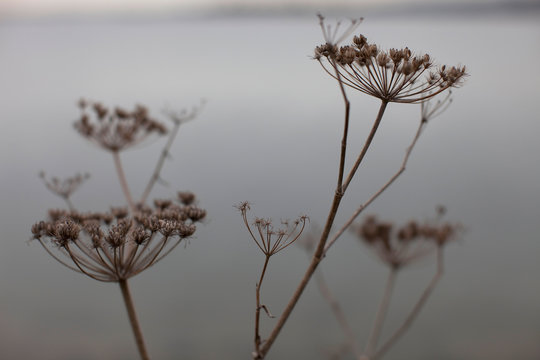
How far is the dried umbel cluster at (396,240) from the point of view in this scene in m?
3.93

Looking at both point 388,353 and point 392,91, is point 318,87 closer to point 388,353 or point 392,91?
point 388,353

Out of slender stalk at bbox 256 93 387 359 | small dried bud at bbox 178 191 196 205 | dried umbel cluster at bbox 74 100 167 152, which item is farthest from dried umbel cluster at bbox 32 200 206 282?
dried umbel cluster at bbox 74 100 167 152

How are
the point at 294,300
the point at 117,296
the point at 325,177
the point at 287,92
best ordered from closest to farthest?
the point at 294,300 < the point at 117,296 < the point at 325,177 < the point at 287,92

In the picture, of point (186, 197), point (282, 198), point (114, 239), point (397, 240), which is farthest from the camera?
point (282, 198)

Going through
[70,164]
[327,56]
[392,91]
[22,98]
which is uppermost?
[22,98]

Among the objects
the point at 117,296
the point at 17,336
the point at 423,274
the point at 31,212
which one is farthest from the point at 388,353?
the point at 31,212

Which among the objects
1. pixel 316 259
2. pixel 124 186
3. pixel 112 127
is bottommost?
pixel 316 259

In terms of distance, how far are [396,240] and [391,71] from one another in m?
2.32

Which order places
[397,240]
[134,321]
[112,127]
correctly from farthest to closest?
1. [397,240]
2. [112,127]
3. [134,321]

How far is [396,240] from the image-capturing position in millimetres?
4113

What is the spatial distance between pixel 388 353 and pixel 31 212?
296 inches

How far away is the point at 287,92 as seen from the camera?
15211mm

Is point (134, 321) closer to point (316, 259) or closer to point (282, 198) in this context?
point (316, 259)

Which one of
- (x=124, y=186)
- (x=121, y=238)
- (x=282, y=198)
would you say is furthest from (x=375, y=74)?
(x=282, y=198)
